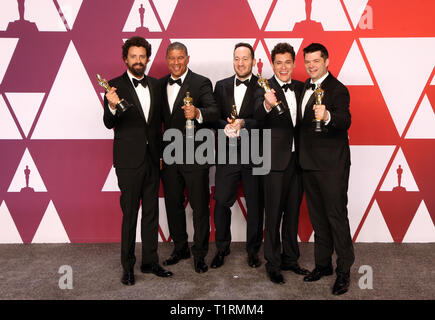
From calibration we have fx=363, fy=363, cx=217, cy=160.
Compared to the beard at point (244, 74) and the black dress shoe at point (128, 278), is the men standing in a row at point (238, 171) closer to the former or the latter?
the beard at point (244, 74)

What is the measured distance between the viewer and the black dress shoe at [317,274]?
293cm

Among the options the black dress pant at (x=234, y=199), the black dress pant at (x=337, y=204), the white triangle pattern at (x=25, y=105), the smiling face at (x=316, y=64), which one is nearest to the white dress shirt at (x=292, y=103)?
the smiling face at (x=316, y=64)

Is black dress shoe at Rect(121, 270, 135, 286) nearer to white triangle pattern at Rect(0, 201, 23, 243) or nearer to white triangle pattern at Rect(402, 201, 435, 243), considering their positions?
white triangle pattern at Rect(0, 201, 23, 243)

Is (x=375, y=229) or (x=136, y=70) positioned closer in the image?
(x=136, y=70)

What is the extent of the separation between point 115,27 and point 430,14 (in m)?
3.24

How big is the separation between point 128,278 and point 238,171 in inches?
49.9

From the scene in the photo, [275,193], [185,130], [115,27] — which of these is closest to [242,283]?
[275,193]

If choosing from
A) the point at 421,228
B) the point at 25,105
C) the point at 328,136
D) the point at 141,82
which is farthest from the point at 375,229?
the point at 25,105

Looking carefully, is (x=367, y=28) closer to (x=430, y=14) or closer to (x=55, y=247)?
(x=430, y=14)

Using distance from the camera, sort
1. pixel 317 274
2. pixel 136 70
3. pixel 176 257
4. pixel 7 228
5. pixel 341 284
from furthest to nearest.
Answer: pixel 7 228
pixel 176 257
pixel 317 274
pixel 136 70
pixel 341 284

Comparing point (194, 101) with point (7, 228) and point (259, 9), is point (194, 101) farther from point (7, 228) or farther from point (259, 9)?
point (7, 228)

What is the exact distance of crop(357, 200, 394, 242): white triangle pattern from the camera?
3.86 m

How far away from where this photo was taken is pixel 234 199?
3244 mm

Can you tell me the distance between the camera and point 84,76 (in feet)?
12.5
